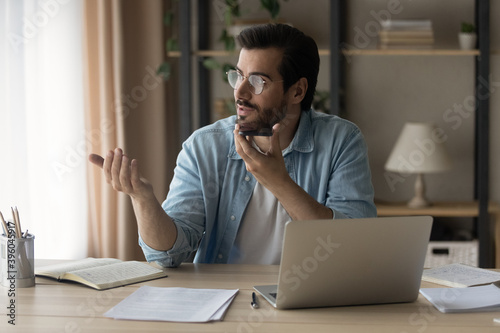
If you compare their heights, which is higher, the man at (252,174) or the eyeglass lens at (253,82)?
the eyeglass lens at (253,82)

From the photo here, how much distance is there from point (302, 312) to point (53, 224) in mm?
2115

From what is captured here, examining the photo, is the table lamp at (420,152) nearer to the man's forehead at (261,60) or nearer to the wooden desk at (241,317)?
the man's forehead at (261,60)

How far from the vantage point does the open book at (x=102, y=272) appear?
1.58 m

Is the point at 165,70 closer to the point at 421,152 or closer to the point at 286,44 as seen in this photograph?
the point at 421,152

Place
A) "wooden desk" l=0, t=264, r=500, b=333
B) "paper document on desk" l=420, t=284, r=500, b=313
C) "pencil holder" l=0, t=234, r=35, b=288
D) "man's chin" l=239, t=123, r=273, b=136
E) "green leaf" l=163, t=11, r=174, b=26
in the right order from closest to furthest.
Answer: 1. "wooden desk" l=0, t=264, r=500, b=333
2. "paper document on desk" l=420, t=284, r=500, b=313
3. "pencil holder" l=0, t=234, r=35, b=288
4. "man's chin" l=239, t=123, r=273, b=136
5. "green leaf" l=163, t=11, r=174, b=26

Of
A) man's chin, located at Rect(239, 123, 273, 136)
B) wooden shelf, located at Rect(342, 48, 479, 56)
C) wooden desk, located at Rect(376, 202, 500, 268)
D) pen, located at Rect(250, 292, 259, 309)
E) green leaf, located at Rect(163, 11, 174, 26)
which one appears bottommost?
wooden desk, located at Rect(376, 202, 500, 268)

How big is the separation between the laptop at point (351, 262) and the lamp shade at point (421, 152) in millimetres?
1993

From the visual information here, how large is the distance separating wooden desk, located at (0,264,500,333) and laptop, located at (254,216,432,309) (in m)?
0.02

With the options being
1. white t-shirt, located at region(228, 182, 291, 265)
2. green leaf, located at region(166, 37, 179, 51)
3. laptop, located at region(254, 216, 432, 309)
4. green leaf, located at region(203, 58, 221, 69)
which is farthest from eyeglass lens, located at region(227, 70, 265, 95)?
green leaf, located at region(166, 37, 179, 51)

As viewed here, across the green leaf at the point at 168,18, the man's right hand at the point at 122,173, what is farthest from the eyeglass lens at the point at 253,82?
the green leaf at the point at 168,18

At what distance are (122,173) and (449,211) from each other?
2.20 m

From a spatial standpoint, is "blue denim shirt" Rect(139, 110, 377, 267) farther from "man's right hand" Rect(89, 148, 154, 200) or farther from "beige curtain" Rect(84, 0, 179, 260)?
"beige curtain" Rect(84, 0, 179, 260)

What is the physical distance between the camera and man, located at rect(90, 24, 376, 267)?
6.31ft

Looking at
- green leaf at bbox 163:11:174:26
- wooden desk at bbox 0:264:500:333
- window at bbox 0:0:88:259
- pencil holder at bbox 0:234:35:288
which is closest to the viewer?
wooden desk at bbox 0:264:500:333
